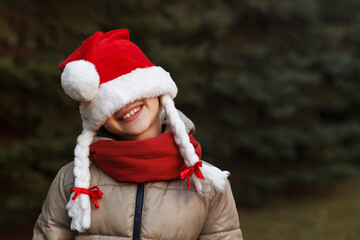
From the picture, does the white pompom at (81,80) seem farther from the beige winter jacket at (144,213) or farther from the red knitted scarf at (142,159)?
the beige winter jacket at (144,213)

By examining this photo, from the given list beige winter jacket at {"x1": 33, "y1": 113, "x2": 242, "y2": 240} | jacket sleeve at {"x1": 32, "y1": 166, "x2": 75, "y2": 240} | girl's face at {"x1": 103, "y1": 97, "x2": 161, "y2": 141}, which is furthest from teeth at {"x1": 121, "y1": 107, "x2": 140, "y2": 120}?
jacket sleeve at {"x1": 32, "y1": 166, "x2": 75, "y2": 240}

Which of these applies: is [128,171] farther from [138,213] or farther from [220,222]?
[220,222]

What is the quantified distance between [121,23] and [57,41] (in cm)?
116

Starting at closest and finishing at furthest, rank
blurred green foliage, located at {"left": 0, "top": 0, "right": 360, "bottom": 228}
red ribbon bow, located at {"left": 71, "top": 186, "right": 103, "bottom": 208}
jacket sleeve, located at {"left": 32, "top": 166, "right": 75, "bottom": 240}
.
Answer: red ribbon bow, located at {"left": 71, "top": 186, "right": 103, "bottom": 208} < jacket sleeve, located at {"left": 32, "top": 166, "right": 75, "bottom": 240} < blurred green foliage, located at {"left": 0, "top": 0, "right": 360, "bottom": 228}

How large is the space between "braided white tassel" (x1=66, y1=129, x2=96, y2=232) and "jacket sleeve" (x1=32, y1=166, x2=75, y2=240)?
3.5 inches

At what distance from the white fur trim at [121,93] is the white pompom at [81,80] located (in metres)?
0.05

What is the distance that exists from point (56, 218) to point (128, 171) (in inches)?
16.9

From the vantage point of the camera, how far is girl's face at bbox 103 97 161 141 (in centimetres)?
194

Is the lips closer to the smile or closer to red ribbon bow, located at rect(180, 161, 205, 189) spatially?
the smile

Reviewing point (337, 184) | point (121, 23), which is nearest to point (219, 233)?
point (121, 23)

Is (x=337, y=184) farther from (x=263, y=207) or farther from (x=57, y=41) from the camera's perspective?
(x=57, y=41)

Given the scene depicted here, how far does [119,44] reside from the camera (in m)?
1.96

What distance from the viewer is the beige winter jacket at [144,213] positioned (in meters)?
1.87

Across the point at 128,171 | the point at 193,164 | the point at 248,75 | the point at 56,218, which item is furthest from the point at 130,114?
the point at 248,75
